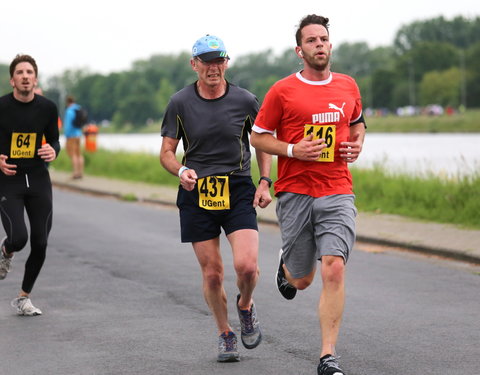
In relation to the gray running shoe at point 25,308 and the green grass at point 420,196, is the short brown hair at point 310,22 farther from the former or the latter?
the green grass at point 420,196

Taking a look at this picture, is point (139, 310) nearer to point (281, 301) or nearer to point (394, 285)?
point (281, 301)

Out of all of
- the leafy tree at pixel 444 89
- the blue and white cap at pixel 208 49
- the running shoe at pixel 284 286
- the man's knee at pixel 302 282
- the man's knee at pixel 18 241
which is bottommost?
the leafy tree at pixel 444 89

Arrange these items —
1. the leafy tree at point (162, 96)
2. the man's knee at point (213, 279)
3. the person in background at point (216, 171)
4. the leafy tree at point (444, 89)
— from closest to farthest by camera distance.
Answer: the person in background at point (216, 171) → the man's knee at point (213, 279) → the leafy tree at point (444, 89) → the leafy tree at point (162, 96)

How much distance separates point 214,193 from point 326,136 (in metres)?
0.78

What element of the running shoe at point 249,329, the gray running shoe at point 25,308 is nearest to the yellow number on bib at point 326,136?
the running shoe at point 249,329

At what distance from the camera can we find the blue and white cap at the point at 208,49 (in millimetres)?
6008

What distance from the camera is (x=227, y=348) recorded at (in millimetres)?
6219

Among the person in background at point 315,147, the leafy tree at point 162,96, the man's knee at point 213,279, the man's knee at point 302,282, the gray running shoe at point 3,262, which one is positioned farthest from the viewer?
the leafy tree at point 162,96

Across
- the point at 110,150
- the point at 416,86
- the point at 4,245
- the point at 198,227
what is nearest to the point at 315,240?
the point at 198,227

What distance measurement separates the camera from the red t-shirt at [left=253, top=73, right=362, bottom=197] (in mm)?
5844

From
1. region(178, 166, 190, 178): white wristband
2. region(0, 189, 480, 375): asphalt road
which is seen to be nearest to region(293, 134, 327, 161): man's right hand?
region(178, 166, 190, 178): white wristband

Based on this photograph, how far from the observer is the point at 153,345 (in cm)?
670

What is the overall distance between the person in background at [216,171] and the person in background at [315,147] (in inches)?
8.1

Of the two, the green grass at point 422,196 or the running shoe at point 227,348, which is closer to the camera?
the running shoe at point 227,348
